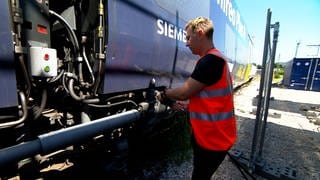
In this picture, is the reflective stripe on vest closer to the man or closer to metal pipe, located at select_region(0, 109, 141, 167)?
the man

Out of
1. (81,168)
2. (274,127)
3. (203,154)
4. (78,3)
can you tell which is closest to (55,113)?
(81,168)

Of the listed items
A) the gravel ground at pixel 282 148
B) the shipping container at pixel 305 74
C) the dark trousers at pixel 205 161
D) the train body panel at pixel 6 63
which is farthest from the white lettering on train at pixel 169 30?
the shipping container at pixel 305 74

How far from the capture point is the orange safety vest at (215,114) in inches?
72.7

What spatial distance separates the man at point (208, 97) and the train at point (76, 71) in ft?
2.27

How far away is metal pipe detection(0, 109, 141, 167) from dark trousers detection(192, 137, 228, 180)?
765mm

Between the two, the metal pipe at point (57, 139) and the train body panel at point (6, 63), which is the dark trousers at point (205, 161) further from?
the train body panel at point (6, 63)

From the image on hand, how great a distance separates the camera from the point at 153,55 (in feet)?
9.37

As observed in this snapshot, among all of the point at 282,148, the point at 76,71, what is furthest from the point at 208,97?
the point at 282,148

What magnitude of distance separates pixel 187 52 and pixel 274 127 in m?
3.54

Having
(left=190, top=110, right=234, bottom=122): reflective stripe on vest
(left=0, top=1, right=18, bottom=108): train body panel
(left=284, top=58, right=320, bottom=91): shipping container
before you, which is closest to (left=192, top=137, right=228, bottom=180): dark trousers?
(left=190, top=110, right=234, bottom=122): reflective stripe on vest

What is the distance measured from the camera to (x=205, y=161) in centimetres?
200

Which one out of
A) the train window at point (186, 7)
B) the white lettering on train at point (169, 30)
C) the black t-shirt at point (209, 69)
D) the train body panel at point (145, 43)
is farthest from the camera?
the train window at point (186, 7)

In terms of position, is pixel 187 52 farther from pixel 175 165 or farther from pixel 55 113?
pixel 55 113

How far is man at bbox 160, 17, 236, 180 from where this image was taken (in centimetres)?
178
